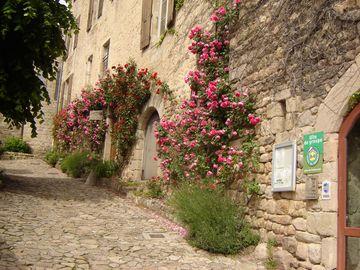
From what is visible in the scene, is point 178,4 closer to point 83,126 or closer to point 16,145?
point 83,126

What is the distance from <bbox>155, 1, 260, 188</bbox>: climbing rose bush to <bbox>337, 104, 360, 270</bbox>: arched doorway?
148 centimetres

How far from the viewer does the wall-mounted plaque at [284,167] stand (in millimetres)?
4586

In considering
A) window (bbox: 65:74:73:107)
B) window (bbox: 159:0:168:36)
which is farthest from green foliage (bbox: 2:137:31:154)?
window (bbox: 159:0:168:36)

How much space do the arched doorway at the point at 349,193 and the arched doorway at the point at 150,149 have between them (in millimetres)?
5865

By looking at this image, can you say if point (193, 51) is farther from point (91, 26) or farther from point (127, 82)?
point (91, 26)

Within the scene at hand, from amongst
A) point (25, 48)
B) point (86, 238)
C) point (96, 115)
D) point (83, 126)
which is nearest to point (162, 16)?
point (25, 48)

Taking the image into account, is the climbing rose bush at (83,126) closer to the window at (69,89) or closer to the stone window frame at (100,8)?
the window at (69,89)

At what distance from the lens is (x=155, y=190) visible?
8.08 m

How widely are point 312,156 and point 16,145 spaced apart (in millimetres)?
17159

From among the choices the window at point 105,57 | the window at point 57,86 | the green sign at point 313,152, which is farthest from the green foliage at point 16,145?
the green sign at point 313,152

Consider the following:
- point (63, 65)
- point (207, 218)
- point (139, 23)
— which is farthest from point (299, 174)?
point (63, 65)

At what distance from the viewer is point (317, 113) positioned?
4402 mm

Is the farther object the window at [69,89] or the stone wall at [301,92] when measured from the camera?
the window at [69,89]

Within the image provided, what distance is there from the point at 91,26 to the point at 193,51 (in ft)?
30.8
